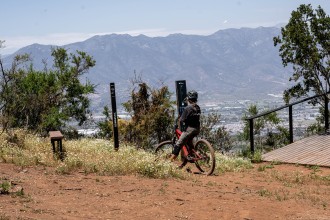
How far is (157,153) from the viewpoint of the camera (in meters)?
12.2

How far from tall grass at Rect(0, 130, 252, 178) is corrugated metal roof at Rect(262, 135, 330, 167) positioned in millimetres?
1237

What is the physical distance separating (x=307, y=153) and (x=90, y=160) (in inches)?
255

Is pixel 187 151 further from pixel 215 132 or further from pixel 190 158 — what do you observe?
pixel 215 132

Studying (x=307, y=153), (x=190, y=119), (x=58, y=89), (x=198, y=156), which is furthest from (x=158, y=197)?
(x=58, y=89)

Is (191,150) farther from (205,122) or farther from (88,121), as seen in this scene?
(88,121)

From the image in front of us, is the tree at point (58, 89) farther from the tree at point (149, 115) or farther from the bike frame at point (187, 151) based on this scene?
the bike frame at point (187, 151)

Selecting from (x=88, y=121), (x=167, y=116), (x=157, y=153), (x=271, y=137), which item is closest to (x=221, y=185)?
(x=157, y=153)

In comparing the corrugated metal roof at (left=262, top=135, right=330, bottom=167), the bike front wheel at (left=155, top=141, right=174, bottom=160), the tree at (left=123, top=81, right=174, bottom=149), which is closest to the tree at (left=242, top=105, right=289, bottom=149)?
the tree at (left=123, top=81, right=174, bottom=149)

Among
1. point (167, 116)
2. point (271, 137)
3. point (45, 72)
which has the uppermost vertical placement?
point (45, 72)

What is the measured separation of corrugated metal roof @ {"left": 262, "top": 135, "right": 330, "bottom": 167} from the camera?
12.6m

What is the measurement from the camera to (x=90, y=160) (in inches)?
420

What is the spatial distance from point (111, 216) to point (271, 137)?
A: 20688 millimetres

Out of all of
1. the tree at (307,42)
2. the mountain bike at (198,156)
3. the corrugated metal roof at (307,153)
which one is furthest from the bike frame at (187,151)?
the tree at (307,42)

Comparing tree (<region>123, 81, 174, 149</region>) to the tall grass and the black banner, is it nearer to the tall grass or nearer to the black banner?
the tall grass
